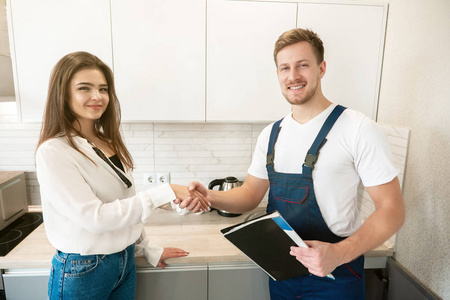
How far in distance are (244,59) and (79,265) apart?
1.27 m

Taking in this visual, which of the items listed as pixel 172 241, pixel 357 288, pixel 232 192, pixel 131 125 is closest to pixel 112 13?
pixel 131 125

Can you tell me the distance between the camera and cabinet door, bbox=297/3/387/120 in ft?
5.46

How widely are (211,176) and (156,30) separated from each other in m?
1.04

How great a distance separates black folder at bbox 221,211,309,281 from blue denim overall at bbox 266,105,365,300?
3.2 inches

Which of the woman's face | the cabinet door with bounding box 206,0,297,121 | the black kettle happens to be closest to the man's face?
the cabinet door with bounding box 206,0,297,121

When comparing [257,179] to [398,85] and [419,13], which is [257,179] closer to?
[398,85]

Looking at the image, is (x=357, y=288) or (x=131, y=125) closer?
(x=357, y=288)

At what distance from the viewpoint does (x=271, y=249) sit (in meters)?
1.15

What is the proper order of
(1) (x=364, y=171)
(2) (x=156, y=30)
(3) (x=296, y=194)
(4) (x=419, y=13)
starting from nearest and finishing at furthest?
1. (1) (x=364, y=171)
2. (3) (x=296, y=194)
3. (4) (x=419, y=13)
4. (2) (x=156, y=30)

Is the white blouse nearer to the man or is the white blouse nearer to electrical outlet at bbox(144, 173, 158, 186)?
the man

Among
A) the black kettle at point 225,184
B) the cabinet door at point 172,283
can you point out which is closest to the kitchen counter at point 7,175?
the cabinet door at point 172,283

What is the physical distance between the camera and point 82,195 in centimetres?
103

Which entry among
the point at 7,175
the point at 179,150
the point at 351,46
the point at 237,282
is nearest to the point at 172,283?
the point at 237,282

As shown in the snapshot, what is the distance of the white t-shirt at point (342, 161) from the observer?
41.8 inches
